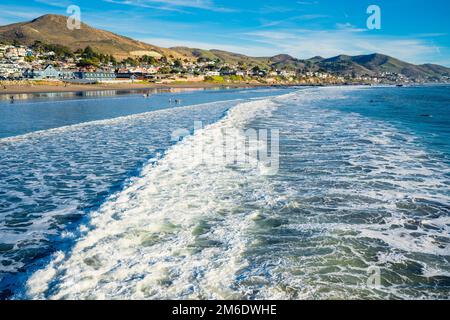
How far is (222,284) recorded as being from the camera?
18.6 ft

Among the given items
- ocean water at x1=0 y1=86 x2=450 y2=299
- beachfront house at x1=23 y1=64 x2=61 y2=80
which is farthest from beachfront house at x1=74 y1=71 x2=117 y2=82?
ocean water at x1=0 y1=86 x2=450 y2=299

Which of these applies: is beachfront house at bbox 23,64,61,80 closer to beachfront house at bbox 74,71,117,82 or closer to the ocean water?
beachfront house at bbox 74,71,117,82

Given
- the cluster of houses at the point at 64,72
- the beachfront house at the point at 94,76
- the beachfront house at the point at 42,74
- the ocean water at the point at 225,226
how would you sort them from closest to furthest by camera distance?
the ocean water at the point at 225,226
the beachfront house at the point at 42,74
the cluster of houses at the point at 64,72
the beachfront house at the point at 94,76

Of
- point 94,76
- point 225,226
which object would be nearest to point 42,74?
point 94,76

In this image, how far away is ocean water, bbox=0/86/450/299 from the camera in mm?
5703

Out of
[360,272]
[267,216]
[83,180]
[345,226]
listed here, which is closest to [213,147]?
[83,180]

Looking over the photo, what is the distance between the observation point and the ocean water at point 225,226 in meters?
5.70

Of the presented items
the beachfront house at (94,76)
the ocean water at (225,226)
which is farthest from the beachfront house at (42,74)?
the ocean water at (225,226)

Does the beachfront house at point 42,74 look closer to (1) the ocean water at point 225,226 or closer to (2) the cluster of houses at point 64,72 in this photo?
(2) the cluster of houses at point 64,72

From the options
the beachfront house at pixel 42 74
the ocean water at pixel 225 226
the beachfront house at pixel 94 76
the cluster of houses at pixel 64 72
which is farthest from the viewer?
the beachfront house at pixel 94 76

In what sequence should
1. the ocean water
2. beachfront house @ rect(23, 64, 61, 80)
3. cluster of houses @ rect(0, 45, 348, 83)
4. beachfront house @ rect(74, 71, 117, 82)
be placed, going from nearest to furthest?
the ocean water, beachfront house @ rect(23, 64, 61, 80), cluster of houses @ rect(0, 45, 348, 83), beachfront house @ rect(74, 71, 117, 82)
